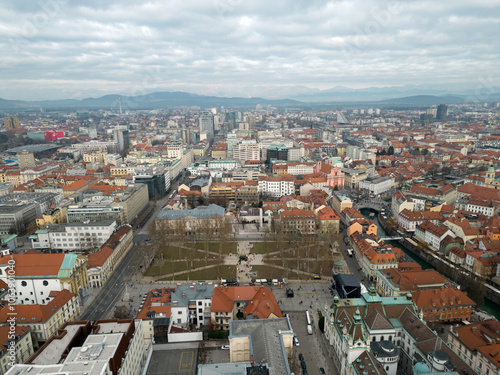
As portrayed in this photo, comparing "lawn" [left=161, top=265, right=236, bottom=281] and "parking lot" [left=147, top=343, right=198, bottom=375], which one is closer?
"parking lot" [left=147, top=343, right=198, bottom=375]

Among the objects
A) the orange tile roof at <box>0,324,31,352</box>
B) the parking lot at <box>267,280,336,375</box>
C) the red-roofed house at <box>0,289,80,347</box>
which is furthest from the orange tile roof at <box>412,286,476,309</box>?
the orange tile roof at <box>0,324,31,352</box>

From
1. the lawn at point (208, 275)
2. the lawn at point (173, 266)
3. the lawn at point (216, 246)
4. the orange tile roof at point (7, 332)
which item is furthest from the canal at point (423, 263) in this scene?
the orange tile roof at point (7, 332)

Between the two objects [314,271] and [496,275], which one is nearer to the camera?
[496,275]

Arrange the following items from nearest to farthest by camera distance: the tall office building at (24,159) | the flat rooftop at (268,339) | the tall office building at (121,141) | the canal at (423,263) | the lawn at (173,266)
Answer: the flat rooftop at (268,339), the canal at (423,263), the lawn at (173,266), the tall office building at (24,159), the tall office building at (121,141)

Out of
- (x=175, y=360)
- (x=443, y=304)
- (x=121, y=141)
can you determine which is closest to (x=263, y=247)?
(x=443, y=304)

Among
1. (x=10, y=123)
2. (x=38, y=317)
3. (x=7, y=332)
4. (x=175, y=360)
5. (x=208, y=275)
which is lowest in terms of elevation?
(x=208, y=275)

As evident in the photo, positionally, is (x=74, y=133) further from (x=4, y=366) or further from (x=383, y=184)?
(x=4, y=366)

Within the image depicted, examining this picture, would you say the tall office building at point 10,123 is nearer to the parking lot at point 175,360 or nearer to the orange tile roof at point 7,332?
the orange tile roof at point 7,332

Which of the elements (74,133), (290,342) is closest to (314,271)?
(290,342)

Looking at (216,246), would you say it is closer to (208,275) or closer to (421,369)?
(208,275)

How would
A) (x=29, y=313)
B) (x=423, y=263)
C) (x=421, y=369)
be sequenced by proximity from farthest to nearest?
(x=423, y=263) < (x=29, y=313) < (x=421, y=369)

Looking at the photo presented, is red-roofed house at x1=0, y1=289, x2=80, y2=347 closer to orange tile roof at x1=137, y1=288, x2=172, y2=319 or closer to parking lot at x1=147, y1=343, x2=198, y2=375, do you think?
orange tile roof at x1=137, y1=288, x2=172, y2=319
